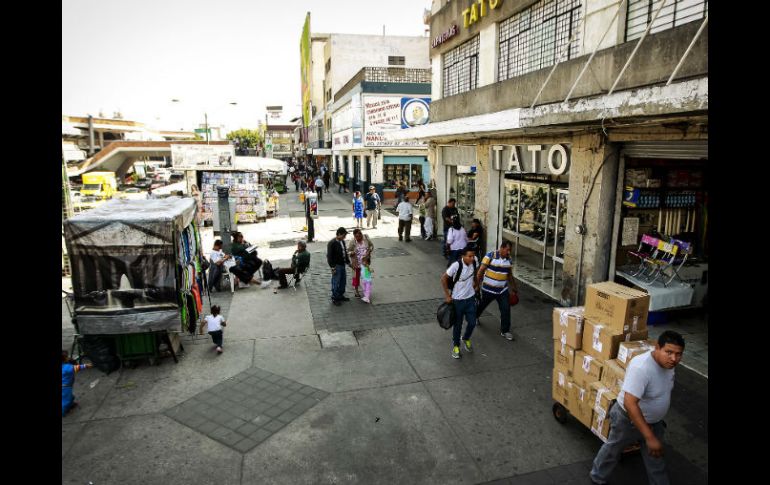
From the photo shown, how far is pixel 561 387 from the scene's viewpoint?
5.68 meters

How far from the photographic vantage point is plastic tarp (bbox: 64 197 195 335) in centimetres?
690

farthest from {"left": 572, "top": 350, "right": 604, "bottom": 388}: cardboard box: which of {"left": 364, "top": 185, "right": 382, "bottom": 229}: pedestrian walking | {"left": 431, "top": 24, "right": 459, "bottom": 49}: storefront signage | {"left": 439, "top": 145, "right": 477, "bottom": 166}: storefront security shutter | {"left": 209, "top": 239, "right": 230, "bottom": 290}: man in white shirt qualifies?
{"left": 364, "top": 185, "right": 382, "bottom": 229}: pedestrian walking

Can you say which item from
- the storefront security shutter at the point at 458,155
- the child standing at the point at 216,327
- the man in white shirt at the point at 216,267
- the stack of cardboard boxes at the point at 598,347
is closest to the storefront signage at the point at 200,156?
the storefront security shutter at the point at 458,155

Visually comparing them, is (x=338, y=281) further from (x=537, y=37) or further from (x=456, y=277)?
(x=537, y=37)

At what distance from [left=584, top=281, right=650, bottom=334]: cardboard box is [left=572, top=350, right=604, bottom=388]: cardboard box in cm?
40

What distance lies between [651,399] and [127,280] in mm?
6839

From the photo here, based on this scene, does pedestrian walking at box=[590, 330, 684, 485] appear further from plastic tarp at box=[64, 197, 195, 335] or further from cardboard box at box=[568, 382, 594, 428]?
plastic tarp at box=[64, 197, 195, 335]

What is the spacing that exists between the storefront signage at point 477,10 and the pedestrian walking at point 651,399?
10.1m

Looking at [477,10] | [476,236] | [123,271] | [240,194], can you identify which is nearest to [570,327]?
[476,236]

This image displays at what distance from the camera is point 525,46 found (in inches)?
436

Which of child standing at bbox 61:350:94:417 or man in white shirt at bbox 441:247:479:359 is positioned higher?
man in white shirt at bbox 441:247:479:359

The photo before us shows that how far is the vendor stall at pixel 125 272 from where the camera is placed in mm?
6902
